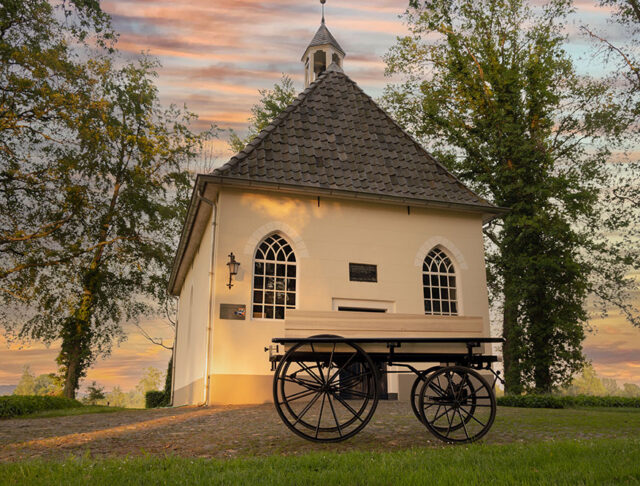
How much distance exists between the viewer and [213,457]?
18.4ft

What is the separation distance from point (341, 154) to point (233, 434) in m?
9.21

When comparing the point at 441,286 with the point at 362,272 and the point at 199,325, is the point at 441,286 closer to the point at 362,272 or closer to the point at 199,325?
the point at 362,272

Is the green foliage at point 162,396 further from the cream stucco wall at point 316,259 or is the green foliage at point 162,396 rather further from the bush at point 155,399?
the cream stucco wall at point 316,259

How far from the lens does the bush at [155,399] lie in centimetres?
2516

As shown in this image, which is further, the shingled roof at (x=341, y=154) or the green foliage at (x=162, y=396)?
the green foliage at (x=162, y=396)

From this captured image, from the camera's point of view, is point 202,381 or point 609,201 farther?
point 609,201

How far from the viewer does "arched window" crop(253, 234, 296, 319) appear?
42.0 feet

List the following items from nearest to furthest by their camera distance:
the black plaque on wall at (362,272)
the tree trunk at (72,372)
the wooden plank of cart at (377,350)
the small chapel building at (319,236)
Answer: the wooden plank of cart at (377,350) → the small chapel building at (319,236) → the black plaque on wall at (362,272) → the tree trunk at (72,372)

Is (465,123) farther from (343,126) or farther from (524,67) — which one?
(343,126)

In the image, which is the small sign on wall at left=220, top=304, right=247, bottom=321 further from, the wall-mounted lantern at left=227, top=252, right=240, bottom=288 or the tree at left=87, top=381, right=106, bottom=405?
the tree at left=87, top=381, right=106, bottom=405

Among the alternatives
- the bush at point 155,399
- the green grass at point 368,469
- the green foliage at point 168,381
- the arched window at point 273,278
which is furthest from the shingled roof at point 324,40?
the bush at point 155,399

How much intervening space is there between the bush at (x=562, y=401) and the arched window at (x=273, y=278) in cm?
605

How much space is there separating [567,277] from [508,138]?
209 inches

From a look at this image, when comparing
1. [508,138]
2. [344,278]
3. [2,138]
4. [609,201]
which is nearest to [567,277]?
[609,201]
